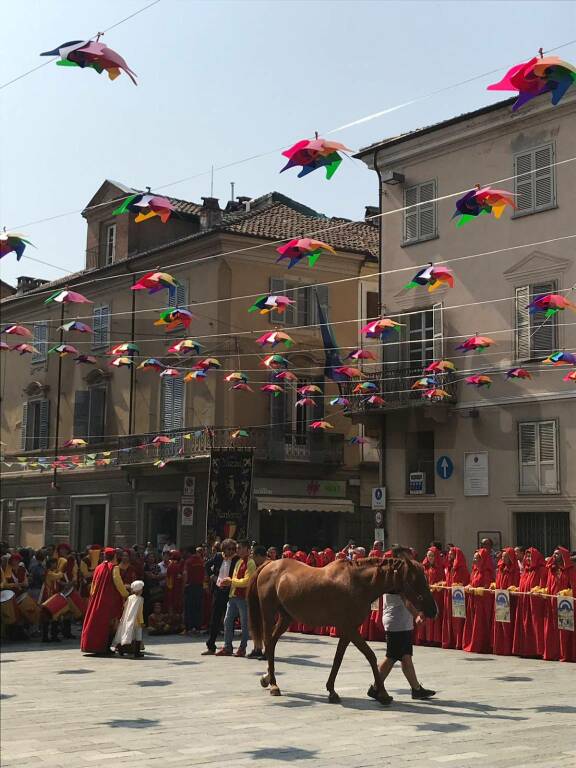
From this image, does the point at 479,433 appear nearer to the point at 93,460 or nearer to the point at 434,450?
the point at 434,450

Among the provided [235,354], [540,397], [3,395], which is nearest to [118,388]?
[235,354]

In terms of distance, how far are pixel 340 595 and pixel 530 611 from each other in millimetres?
6386

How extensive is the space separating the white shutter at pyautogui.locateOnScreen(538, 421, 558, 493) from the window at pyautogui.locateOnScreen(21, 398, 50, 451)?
78.1 feet

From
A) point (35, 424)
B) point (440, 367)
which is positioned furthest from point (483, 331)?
point (35, 424)

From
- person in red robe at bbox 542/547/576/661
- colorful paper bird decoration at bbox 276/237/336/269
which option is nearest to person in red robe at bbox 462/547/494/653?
person in red robe at bbox 542/547/576/661

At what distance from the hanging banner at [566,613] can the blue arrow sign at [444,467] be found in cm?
1090

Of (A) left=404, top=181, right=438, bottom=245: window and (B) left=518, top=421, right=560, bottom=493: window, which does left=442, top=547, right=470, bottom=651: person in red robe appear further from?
(A) left=404, top=181, right=438, bottom=245: window

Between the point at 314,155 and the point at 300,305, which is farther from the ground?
the point at 300,305

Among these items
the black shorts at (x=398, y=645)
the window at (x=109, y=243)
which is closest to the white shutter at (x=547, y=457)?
the black shorts at (x=398, y=645)

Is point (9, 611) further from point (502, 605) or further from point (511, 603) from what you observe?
point (511, 603)

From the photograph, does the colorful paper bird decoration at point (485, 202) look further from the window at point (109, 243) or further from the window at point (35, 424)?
the window at point (35, 424)

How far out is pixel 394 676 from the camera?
14.8m

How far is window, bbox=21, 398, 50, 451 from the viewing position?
4397 centimetres

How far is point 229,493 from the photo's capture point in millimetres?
29484
